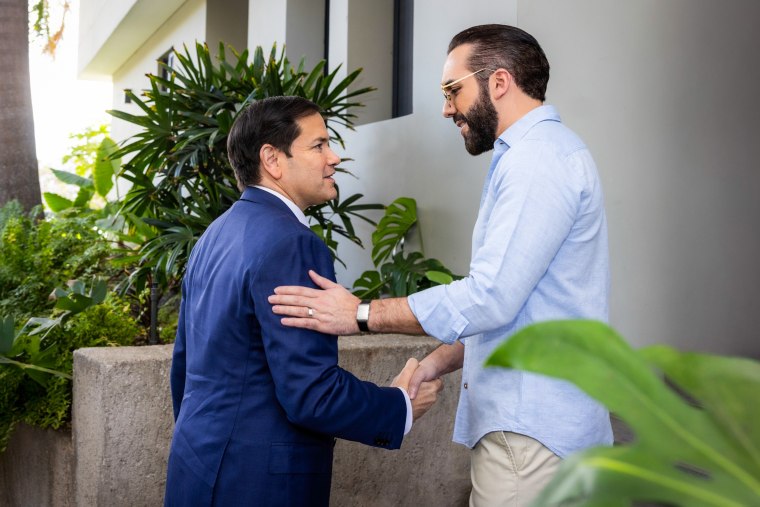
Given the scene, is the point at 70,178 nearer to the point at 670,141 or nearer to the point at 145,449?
the point at 145,449

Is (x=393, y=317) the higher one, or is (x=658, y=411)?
(x=658, y=411)

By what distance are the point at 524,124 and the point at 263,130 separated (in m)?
0.75

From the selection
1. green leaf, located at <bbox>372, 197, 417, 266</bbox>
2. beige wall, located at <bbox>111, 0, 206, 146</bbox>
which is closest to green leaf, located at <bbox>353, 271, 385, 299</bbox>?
green leaf, located at <bbox>372, 197, 417, 266</bbox>

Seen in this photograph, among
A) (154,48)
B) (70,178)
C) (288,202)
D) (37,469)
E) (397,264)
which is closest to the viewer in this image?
(288,202)

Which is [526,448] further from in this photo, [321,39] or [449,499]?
[321,39]

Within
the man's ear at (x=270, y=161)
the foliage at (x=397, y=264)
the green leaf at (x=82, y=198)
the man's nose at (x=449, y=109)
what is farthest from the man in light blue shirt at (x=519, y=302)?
the green leaf at (x=82, y=198)

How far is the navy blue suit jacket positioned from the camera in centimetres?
209

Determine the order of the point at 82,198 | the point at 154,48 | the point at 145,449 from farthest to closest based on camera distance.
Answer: the point at 154,48
the point at 82,198
the point at 145,449

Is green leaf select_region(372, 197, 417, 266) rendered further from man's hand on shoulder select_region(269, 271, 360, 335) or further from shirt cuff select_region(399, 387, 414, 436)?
man's hand on shoulder select_region(269, 271, 360, 335)

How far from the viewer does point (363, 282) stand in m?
5.48

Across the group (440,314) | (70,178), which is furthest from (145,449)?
(70,178)

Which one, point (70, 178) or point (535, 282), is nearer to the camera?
point (535, 282)

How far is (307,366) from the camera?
2.08 m

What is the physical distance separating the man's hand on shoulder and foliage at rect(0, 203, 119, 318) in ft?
11.0
